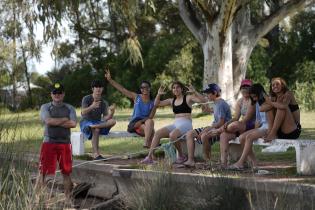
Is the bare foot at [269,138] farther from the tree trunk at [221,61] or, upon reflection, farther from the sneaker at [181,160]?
the tree trunk at [221,61]

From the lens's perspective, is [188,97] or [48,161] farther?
[188,97]

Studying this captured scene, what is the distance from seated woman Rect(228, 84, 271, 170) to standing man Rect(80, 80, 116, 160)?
8.83 ft

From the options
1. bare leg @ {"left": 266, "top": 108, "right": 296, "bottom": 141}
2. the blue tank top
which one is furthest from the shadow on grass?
bare leg @ {"left": 266, "top": 108, "right": 296, "bottom": 141}

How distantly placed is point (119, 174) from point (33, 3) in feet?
27.8

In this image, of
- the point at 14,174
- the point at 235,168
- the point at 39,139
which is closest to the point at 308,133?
the point at 39,139

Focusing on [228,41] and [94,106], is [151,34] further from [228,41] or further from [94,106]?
[94,106]

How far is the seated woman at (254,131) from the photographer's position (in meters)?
8.49

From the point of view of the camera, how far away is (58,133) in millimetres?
8547

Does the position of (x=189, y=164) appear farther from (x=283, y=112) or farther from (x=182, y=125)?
(x=283, y=112)

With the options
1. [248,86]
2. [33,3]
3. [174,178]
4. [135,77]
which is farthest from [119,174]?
[135,77]

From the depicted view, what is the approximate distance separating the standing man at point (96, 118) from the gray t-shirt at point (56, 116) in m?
1.84

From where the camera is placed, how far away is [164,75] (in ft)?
107

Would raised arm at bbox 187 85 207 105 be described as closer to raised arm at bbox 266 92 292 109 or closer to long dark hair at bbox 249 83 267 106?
long dark hair at bbox 249 83 267 106

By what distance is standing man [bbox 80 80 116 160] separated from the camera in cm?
1048
